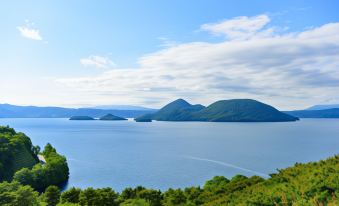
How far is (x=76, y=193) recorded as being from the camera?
55625 mm

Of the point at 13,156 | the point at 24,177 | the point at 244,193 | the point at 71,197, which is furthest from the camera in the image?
the point at 13,156

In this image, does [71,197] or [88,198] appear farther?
[71,197]

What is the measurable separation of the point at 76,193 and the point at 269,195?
42765 millimetres

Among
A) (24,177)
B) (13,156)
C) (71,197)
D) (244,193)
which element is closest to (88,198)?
(71,197)

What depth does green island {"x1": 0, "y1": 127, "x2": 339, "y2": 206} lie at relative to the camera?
63.8ft

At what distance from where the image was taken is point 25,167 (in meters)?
101

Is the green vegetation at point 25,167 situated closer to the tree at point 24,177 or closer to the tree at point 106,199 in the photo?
the tree at point 24,177

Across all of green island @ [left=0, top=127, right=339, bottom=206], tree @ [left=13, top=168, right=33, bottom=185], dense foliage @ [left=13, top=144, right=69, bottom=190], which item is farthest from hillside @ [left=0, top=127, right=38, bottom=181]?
tree @ [left=13, top=168, right=33, bottom=185]

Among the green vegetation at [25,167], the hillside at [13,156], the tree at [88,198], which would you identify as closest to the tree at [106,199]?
the tree at [88,198]

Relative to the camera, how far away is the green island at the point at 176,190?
63.8ft

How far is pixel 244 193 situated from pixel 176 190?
21.1 meters

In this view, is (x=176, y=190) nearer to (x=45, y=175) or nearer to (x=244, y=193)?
(x=244, y=193)

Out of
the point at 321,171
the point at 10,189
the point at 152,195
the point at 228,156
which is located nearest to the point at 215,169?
the point at 228,156

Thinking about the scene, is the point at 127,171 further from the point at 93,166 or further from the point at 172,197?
the point at 172,197
